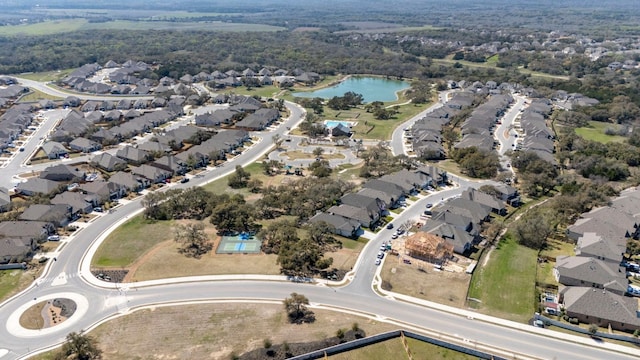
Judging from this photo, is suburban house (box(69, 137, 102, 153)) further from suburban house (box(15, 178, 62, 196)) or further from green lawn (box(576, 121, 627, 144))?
green lawn (box(576, 121, 627, 144))

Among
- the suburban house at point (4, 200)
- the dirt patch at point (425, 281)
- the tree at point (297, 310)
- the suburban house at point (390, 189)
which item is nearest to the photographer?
the tree at point (297, 310)

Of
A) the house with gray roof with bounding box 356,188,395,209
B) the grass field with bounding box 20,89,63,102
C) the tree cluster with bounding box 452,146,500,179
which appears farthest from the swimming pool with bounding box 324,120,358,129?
the grass field with bounding box 20,89,63,102

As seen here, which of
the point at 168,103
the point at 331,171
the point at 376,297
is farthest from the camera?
the point at 168,103

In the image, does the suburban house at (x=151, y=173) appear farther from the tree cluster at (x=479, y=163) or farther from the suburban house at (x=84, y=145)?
the tree cluster at (x=479, y=163)

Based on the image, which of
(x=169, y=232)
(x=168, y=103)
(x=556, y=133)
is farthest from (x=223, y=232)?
(x=556, y=133)

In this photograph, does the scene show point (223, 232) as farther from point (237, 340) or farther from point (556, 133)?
point (556, 133)

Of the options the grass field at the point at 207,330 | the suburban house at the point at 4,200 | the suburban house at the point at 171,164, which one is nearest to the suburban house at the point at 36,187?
the suburban house at the point at 4,200
